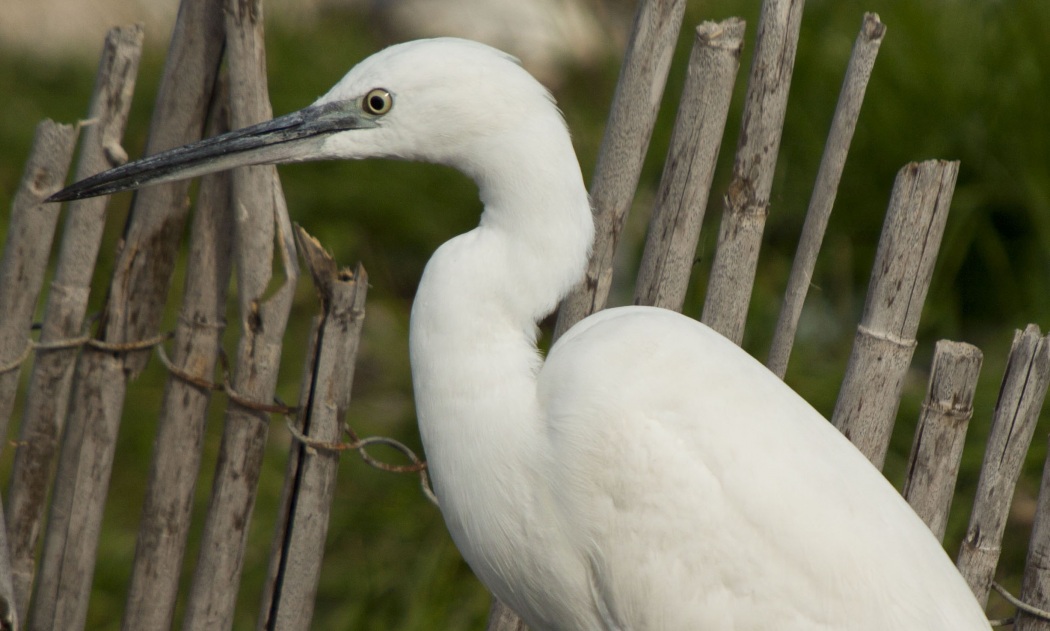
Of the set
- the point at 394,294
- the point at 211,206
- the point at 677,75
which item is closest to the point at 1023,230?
the point at 677,75

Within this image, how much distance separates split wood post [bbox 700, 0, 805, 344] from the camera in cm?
173

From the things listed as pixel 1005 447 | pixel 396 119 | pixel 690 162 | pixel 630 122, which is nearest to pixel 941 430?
pixel 1005 447

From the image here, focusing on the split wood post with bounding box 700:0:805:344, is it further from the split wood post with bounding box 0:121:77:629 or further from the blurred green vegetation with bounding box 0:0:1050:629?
the split wood post with bounding box 0:121:77:629

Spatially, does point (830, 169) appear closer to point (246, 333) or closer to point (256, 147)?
point (256, 147)

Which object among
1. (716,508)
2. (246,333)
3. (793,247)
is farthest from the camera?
(793,247)

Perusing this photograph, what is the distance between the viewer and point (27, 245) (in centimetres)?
202

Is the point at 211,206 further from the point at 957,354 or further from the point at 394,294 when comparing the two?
the point at 394,294

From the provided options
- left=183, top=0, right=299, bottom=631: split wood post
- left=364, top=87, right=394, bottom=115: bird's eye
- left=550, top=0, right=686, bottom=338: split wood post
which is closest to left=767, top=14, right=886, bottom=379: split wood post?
left=550, top=0, right=686, bottom=338: split wood post

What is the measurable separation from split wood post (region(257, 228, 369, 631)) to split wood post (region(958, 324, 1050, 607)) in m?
1.13

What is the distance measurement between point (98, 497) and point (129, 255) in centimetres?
51

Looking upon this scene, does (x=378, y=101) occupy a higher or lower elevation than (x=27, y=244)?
higher

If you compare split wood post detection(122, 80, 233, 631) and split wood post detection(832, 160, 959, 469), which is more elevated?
split wood post detection(832, 160, 959, 469)

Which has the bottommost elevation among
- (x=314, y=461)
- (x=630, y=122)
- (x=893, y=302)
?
(x=314, y=461)

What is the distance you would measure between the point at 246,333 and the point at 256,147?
1.43 feet
